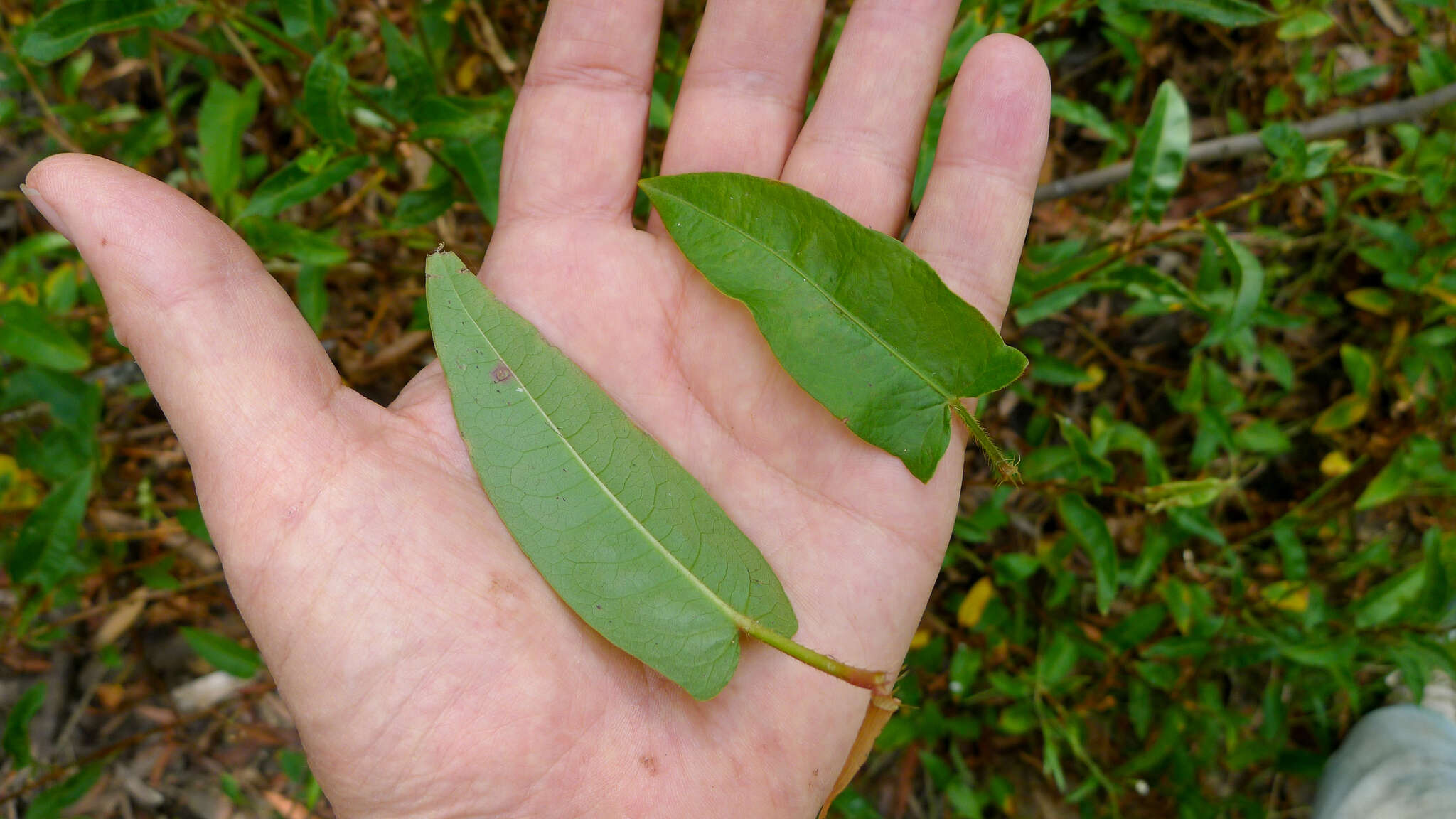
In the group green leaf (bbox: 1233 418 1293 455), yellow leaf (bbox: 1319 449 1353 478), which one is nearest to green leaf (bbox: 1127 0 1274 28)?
green leaf (bbox: 1233 418 1293 455)

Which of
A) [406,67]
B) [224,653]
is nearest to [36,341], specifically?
[224,653]

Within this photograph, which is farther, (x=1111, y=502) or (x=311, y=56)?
(x=1111, y=502)

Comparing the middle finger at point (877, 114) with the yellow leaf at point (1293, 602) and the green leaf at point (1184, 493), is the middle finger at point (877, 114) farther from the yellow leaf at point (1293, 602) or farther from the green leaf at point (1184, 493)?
the yellow leaf at point (1293, 602)

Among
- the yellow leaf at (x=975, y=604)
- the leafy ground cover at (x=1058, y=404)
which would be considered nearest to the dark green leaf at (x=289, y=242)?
the leafy ground cover at (x=1058, y=404)

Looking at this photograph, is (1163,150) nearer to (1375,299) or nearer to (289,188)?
(1375,299)

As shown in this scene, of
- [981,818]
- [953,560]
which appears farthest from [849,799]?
[953,560]

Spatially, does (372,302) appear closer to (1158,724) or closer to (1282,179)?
(1282,179)
